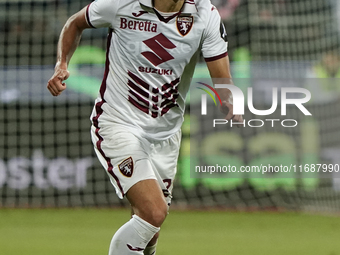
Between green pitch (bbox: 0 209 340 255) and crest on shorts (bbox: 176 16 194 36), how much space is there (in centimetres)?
281

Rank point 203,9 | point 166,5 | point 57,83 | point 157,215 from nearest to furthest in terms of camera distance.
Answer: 1. point 157,215
2. point 57,83
3. point 166,5
4. point 203,9

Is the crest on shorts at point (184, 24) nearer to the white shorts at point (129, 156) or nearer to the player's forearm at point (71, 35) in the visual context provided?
the player's forearm at point (71, 35)

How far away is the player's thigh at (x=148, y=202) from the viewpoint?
12.3 feet

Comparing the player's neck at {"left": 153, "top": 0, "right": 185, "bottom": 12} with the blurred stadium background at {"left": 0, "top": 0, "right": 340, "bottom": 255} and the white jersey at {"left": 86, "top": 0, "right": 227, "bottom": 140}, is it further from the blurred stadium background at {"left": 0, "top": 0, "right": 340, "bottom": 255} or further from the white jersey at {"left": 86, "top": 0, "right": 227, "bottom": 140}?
the blurred stadium background at {"left": 0, "top": 0, "right": 340, "bottom": 255}

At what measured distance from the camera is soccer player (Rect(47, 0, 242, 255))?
4016 mm

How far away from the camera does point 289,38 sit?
9.96m

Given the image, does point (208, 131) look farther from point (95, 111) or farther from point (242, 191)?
point (95, 111)

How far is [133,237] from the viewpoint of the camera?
379 centimetres

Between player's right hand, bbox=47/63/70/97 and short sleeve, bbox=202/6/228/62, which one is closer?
player's right hand, bbox=47/63/70/97

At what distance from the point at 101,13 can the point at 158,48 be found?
45cm

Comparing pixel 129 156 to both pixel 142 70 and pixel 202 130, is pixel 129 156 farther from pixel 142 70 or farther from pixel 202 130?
pixel 202 130

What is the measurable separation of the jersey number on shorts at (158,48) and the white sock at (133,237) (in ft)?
3.43

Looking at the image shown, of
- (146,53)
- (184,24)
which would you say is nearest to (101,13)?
(146,53)

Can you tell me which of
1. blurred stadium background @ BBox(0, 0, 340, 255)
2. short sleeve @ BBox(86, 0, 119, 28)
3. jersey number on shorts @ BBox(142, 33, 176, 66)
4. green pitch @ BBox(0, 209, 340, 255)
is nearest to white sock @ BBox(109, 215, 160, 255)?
jersey number on shorts @ BBox(142, 33, 176, 66)
